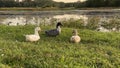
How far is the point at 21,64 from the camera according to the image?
28.1ft

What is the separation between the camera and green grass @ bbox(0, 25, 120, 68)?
8.66m

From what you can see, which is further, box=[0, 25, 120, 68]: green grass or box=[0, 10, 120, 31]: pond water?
box=[0, 10, 120, 31]: pond water

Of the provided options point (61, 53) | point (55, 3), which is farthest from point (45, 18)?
point (55, 3)

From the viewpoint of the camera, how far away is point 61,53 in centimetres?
958

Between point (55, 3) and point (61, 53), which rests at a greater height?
point (61, 53)

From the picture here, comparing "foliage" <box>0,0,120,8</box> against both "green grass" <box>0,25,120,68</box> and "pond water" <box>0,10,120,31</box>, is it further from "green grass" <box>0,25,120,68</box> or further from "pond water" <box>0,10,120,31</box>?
Answer: "green grass" <box>0,25,120,68</box>

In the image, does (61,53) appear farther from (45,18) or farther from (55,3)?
(55,3)

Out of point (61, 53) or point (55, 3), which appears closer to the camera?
point (61, 53)

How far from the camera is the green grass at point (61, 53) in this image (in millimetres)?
8656

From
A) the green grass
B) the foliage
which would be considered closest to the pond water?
the green grass

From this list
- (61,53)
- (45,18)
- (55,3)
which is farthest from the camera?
(55,3)

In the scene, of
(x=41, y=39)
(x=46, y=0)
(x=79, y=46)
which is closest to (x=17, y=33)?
(x=41, y=39)

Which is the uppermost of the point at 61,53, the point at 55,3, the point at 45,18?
the point at 61,53

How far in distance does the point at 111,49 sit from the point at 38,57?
250 centimetres
